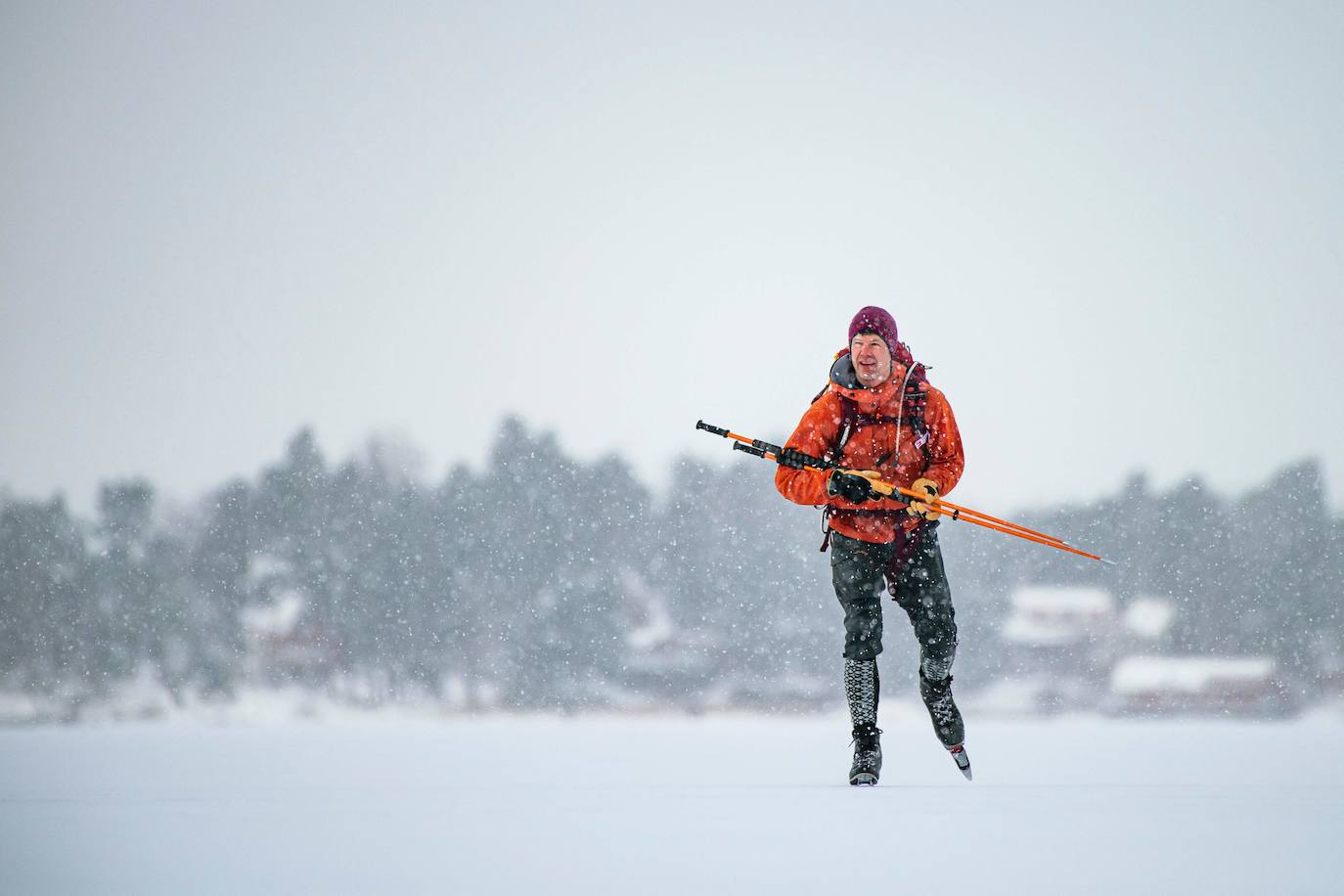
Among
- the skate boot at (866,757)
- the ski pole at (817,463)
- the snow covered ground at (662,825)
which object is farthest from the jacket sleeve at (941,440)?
the snow covered ground at (662,825)

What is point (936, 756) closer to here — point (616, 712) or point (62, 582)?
point (616, 712)

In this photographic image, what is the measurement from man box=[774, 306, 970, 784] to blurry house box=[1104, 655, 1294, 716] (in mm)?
44149

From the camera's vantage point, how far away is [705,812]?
15.9ft

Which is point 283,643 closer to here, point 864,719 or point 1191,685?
point 1191,685

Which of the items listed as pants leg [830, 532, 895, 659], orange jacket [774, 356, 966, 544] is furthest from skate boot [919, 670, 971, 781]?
orange jacket [774, 356, 966, 544]

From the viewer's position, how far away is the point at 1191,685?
46.6 m

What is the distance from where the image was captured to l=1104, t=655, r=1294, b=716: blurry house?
45.8 meters

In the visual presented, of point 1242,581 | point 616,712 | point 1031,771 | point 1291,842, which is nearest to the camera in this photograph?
point 1291,842

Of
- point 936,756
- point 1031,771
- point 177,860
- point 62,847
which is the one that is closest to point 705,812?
point 177,860

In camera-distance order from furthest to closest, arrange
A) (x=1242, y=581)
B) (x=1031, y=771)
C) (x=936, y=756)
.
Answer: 1. (x=1242, y=581)
2. (x=936, y=756)
3. (x=1031, y=771)

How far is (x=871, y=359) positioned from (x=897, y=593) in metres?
1.27

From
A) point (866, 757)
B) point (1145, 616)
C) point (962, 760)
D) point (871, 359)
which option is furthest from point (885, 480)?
point (1145, 616)

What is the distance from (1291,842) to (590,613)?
39.0 m

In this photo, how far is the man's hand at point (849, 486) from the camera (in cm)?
590
